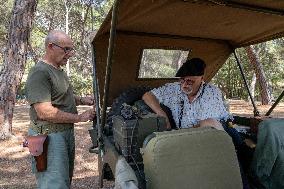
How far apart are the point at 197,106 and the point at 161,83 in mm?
1444

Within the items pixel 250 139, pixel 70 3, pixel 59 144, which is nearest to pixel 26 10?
pixel 59 144

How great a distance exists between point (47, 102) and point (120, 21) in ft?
4.17

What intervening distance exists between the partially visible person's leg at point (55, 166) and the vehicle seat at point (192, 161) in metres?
1.33

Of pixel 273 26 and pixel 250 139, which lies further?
pixel 273 26

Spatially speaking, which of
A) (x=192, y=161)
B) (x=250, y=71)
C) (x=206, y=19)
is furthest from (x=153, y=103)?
(x=250, y=71)

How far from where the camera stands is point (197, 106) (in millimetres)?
4496

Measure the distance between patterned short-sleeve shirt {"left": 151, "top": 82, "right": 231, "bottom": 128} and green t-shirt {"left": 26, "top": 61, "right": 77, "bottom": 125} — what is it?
123 cm

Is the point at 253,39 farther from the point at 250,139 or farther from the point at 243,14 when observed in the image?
the point at 250,139

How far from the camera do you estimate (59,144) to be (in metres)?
3.90

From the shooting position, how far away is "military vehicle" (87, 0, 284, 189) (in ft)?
8.84

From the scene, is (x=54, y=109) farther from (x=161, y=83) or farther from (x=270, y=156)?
(x=161, y=83)

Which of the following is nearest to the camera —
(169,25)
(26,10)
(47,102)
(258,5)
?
(47,102)

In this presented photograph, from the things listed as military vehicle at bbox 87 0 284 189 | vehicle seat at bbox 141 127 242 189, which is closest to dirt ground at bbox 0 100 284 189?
military vehicle at bbox 87 0 284 189

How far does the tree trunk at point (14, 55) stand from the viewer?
9.15 metres
